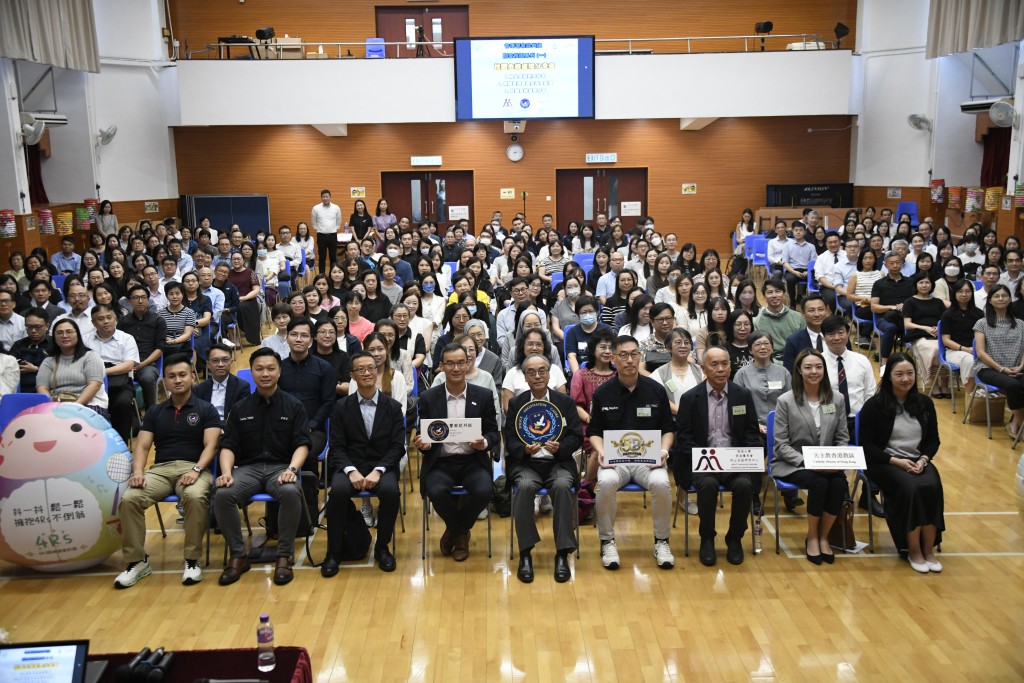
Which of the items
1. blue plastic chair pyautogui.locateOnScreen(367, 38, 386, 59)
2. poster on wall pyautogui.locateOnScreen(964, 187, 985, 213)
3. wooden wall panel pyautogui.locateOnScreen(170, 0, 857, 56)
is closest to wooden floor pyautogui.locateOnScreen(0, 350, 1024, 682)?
poster on wall pyautogui.locateOnScreen(964, 187, 985, 213)

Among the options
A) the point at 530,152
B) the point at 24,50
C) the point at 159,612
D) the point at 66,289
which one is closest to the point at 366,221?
the point at 530,152

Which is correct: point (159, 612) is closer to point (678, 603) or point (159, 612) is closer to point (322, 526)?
point (322, 526)

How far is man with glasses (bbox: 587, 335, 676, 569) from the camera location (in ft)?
18.8

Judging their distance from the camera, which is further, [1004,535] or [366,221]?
[366,221]

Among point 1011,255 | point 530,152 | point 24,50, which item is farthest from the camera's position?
point 530,152

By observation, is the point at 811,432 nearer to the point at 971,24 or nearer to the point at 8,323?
the point at 8,323

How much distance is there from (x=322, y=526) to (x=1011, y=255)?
26.8 feet

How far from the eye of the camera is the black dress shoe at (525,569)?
555 centimetres

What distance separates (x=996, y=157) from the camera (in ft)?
52.9

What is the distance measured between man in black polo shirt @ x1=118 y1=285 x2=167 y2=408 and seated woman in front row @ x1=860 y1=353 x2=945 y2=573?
618 centimetres

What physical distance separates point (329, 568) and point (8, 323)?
15.2ft

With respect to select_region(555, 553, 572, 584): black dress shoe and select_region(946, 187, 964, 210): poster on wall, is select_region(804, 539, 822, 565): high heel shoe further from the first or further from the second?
select_region(946, 187, 964, 210): poster on wall

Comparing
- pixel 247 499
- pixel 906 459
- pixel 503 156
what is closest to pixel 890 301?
pixel 906 459

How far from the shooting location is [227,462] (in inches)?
227
